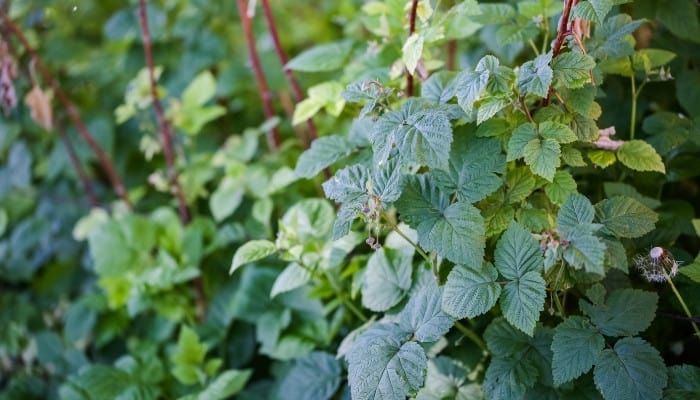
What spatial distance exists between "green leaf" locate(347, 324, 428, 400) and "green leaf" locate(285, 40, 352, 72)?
1.68ft

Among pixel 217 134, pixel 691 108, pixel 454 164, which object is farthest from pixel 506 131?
pixel 217 134

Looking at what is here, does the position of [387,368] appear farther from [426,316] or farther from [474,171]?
[474,171]

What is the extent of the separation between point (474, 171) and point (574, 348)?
0.24 m

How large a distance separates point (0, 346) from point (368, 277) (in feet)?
3.66

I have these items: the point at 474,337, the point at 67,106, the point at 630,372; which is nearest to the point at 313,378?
the point at 474,337

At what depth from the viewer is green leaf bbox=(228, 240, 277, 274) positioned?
3.03ft

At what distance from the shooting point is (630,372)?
72cm

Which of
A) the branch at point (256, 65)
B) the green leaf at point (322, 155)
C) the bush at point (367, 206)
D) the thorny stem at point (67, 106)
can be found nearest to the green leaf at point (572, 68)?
the bush at point (367, 206)

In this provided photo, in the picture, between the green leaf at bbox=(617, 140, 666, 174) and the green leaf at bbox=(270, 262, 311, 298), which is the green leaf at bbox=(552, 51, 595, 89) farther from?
the green leaf at bbox=(270, 262, 311, 298)

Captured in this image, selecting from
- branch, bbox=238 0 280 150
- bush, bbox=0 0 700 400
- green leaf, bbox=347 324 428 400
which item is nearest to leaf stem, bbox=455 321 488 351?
bush, bbox=0 0 700 400

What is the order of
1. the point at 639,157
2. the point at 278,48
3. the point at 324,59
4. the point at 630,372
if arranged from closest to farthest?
1. the point at 630,372
2. the point at 639,157
3. the point at 324,59
4. the point at 278,48

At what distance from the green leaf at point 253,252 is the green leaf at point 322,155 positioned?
0.38 feet

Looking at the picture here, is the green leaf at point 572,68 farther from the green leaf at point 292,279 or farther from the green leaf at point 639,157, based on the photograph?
the green leaf at point 292,279

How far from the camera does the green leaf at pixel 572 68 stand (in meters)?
0.73
